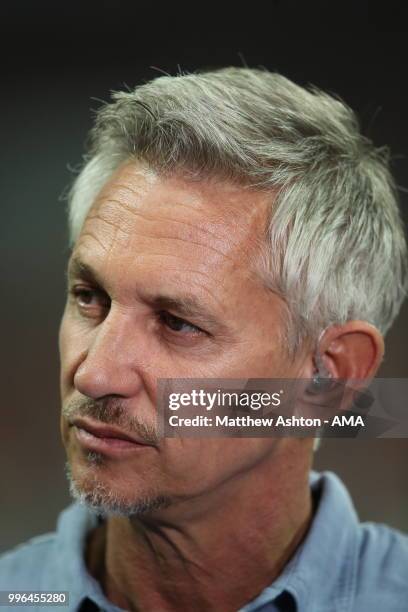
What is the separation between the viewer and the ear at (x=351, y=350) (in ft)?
3.81

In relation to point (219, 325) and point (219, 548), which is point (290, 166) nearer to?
point (219, 325)

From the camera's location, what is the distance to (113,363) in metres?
1.02

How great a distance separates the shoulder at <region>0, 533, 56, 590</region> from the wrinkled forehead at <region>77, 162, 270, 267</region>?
54 cm

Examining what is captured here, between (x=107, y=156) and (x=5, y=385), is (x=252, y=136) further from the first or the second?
(x=5, y=385)

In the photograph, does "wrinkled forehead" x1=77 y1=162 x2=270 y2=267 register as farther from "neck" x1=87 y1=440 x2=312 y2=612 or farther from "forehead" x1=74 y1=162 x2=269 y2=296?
"neck" x1=87 y1=440 x2=312 y2=612

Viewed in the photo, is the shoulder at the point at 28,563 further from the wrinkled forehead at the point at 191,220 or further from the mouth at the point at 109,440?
the wrinkled forehead at the point at 191,220

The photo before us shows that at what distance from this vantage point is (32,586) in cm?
123

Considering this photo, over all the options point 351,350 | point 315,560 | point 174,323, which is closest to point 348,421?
point 351,350

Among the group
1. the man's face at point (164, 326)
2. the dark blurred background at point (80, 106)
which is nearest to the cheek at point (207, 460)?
the man's face at point (164, 326)

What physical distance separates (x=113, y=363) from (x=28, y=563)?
48cm

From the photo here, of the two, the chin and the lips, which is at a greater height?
the lips

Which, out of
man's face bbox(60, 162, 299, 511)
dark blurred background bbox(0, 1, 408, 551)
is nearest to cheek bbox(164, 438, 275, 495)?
man's face bbox(60, 162, 299, 511)

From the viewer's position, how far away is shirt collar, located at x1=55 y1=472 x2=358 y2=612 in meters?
1.13

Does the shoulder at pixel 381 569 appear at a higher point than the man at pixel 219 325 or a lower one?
lower
